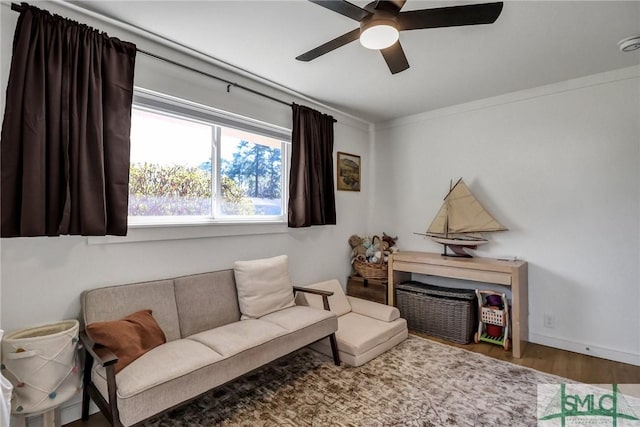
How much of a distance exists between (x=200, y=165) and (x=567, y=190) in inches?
133

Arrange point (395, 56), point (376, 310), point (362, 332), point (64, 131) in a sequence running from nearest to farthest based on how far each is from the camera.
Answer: point (64, 131) < point (395, 56) < point (362, 332) < point (376, 310)

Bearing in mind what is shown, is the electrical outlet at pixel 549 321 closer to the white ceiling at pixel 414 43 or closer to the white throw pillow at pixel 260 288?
the white ceiling at pixel 414 43

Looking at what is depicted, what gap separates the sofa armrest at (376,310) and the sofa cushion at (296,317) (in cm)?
72

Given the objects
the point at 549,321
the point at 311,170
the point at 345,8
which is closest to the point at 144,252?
the point at 311,170

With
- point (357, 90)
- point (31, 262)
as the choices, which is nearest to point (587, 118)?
point (357, 90)

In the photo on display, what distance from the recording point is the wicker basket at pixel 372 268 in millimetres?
3678

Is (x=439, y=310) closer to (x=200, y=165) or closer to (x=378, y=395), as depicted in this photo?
(x=378, y=395)

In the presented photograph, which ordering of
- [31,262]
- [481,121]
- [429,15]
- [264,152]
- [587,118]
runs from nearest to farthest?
[429,15] < [31,262] < [587,118] < [264,152] < [481,121]

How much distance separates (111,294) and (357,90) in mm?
2738

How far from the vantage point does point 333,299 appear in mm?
3227

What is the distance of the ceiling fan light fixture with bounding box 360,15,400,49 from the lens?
5.31 ft

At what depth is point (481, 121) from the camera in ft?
11.4

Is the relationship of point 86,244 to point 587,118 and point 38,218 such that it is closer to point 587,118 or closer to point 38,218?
point 38,218

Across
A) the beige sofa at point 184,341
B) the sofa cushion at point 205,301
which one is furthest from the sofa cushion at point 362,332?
the sofa cushion at point 205,301
